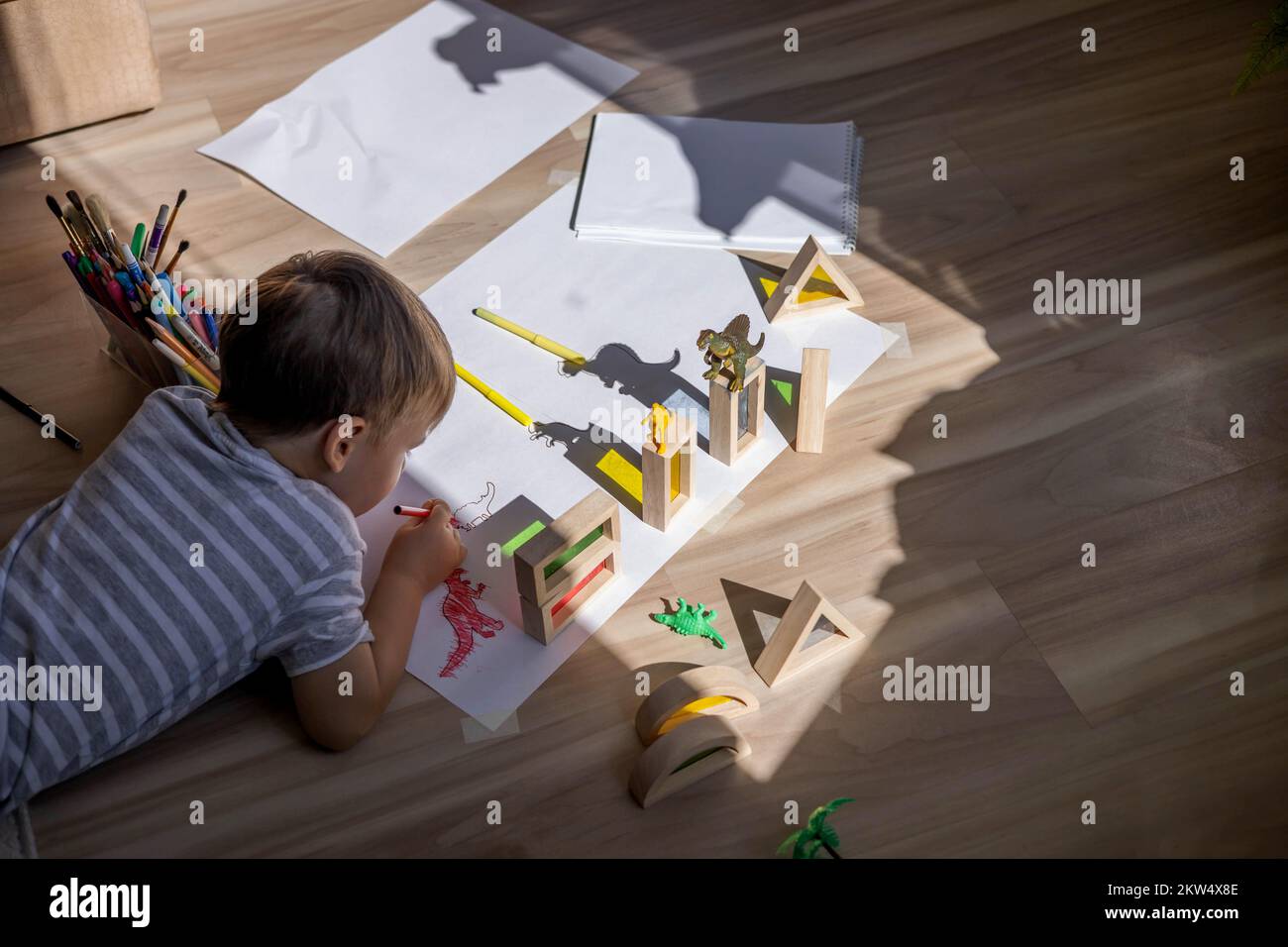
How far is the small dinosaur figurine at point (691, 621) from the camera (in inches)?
40.9

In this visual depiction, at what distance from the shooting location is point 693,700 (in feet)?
3.10

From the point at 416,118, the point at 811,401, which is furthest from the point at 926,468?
the point at 416,118

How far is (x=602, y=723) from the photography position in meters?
0.99

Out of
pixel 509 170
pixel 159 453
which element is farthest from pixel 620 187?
pixel 159 453

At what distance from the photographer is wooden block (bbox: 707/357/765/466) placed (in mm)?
1097

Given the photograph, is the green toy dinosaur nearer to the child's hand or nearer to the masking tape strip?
the masking tape strip

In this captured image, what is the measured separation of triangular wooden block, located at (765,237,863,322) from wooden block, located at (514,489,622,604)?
35 cm

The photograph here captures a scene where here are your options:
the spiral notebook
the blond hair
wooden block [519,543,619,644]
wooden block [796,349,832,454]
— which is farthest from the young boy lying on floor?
the spiral notebook

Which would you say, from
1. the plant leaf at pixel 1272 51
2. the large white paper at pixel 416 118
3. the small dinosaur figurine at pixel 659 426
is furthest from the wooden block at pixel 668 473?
the plant leaf at pixel 1272 51

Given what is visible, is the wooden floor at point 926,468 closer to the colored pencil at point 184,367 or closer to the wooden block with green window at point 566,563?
the wooden block with green window at point 566,563

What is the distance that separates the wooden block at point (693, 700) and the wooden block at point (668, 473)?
0.56 ft

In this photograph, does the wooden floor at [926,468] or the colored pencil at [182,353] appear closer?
the wooden floor at [926,468]
